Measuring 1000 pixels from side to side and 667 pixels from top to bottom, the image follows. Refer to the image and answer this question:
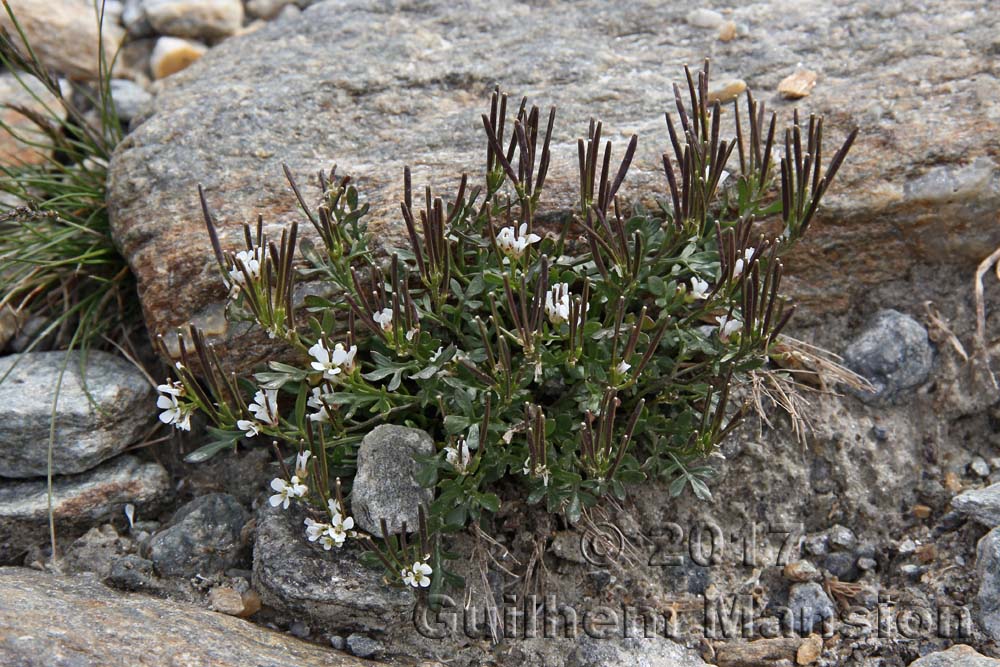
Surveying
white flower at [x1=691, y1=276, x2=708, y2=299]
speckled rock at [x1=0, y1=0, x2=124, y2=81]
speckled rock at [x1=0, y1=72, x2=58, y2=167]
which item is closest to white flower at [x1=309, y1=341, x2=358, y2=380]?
white flower at [x1=691, y1=276, x2=708, y2=299]

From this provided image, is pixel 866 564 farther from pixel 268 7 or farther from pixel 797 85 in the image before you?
pixel 268 7

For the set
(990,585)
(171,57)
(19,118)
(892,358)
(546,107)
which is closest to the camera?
(990,585)

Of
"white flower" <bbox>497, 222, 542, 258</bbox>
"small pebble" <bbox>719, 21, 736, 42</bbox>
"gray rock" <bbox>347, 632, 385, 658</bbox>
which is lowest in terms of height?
"gray rock" <bbox>347, 632, 385, 658</bbox>

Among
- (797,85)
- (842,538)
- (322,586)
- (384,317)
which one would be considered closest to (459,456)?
(384,317)

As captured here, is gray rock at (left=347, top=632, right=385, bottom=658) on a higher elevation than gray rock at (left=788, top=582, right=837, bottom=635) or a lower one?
lower

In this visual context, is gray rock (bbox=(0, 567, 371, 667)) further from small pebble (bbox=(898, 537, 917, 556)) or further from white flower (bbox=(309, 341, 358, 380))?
small pebble (bbox=(898, 537, 917, 556))

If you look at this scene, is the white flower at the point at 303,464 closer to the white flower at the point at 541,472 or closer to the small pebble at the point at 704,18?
the white flower at the point at 541,472
